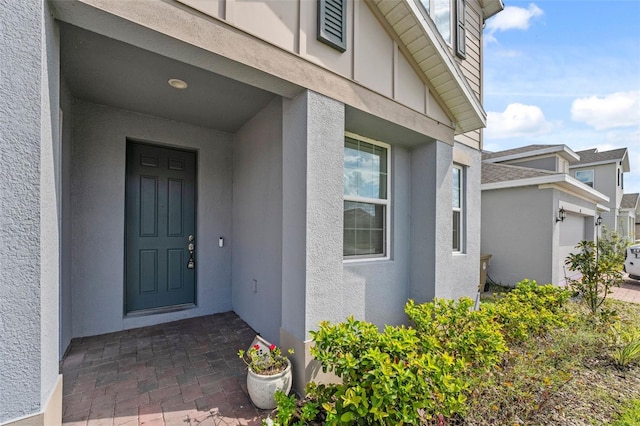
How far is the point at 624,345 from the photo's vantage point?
3928 millimetres

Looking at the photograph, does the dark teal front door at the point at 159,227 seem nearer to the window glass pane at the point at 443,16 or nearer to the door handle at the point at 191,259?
the door handle at the point at 191,259

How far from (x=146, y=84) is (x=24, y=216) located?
7.52 ft

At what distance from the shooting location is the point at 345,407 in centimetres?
217

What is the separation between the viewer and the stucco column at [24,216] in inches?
65.3

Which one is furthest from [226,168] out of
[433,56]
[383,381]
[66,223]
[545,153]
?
[545,153]

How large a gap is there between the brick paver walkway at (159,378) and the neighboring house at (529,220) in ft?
27.1

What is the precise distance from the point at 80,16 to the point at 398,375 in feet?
11.7

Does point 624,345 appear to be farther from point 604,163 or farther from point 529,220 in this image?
point 604,163

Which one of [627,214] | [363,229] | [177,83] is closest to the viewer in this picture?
[177,83]

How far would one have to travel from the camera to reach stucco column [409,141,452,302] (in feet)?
14.7

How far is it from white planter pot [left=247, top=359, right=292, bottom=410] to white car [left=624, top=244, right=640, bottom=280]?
1345 centimetres

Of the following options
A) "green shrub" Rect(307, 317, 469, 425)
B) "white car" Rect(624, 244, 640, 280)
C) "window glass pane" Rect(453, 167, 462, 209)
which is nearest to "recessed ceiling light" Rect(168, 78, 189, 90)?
"green shrub" Rect(307, 317, 469, 425)

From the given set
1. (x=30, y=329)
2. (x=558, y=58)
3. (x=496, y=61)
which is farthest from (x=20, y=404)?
(x=558, y=58)

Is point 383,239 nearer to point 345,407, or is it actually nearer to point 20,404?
point 345,407
